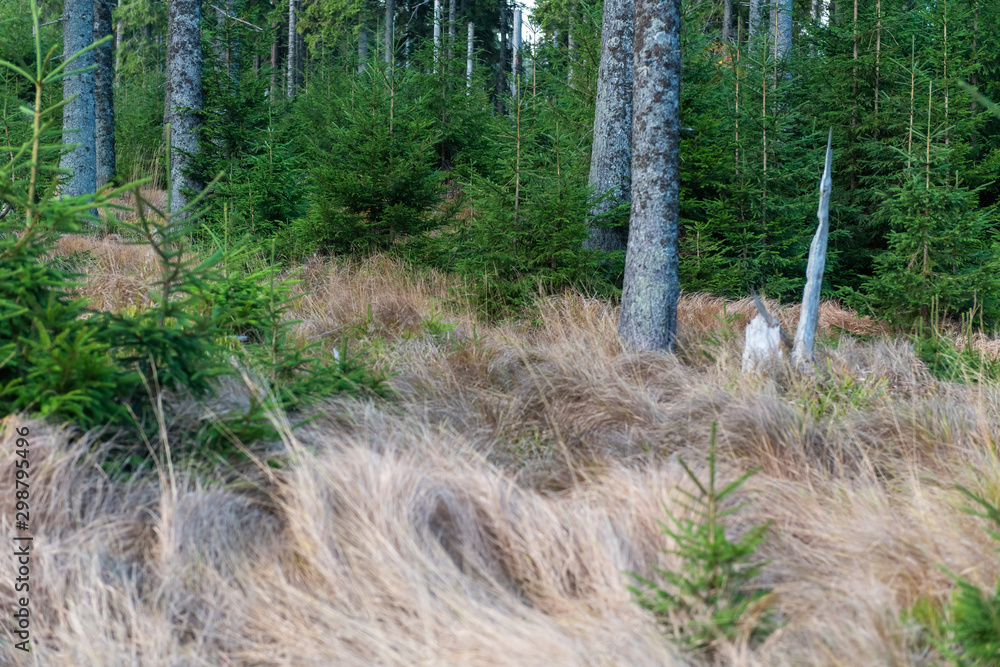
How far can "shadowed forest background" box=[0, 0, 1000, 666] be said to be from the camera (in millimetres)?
2428

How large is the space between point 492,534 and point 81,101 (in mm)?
10249

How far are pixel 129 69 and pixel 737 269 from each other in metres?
20.3

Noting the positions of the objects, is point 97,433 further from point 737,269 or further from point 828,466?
point 737,269

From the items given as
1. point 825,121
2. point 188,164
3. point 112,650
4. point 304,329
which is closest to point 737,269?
point 825,121

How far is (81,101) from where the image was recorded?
10508 millimetres

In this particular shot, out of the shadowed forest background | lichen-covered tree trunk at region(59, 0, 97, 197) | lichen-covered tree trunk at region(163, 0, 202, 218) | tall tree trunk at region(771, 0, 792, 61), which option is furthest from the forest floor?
tall tree trunk at region(771, 0, 792, 61)

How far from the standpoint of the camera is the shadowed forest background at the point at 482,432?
2.43 meters

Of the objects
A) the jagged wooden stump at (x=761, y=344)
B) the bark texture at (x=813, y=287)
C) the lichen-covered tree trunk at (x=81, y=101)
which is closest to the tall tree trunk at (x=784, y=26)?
the bark texture at (x=813, y=287)

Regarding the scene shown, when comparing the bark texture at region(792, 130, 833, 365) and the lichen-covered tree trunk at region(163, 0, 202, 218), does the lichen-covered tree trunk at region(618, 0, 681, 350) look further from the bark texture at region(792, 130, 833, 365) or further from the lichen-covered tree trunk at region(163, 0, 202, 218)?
the lichen-covered tree trunk at region(163, 0, 202, 218)

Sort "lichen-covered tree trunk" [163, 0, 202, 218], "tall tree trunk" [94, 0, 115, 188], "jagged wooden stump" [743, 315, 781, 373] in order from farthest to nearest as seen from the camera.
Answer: "tall tree trunk" [94, 0, 115, 188] < "lichen-covered tree trunk" [163, 0, 202, 218] < "jagged wooden stump" [743, 315, 781, 373]

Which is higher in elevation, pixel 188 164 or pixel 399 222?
pixel 188 164

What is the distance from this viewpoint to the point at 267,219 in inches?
359

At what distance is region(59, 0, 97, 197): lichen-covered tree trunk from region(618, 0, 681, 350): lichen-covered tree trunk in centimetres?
800

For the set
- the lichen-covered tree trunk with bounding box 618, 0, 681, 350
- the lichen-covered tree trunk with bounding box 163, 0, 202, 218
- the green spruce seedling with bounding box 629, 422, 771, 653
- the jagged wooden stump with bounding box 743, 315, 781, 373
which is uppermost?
the lichen-covered tree trunk with bounding box 163, 0, 202, 218
